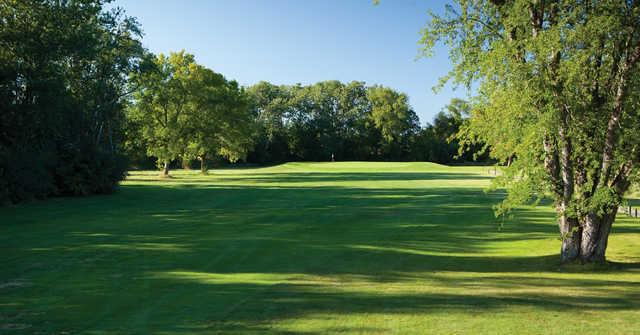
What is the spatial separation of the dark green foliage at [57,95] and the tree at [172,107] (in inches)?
556

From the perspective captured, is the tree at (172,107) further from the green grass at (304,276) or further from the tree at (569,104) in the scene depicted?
the tree at (569,104)

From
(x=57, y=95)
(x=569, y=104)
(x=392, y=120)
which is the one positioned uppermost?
(x=392, y=120)

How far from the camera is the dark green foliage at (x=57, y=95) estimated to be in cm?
2316

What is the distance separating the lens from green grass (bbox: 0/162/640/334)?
665 centimetres

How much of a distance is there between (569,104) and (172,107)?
43.3m

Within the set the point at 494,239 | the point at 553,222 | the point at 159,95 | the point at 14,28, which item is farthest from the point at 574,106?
the point at 159,95

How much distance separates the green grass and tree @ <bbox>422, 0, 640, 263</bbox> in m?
1.36

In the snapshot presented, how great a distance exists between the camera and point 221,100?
49312mm

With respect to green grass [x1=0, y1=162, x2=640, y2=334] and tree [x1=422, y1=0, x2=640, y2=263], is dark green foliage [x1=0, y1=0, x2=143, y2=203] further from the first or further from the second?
tree [x1=422, y1=0, x2=640, y2=263]

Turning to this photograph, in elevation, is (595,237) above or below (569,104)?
below

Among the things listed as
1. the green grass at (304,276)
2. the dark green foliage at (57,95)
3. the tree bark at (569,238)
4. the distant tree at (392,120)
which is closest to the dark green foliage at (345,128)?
the distant tree at (392,120)

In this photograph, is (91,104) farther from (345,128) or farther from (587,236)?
(345,128)

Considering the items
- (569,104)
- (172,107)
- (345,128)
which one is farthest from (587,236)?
(345,128)

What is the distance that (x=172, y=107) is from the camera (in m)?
49.2
